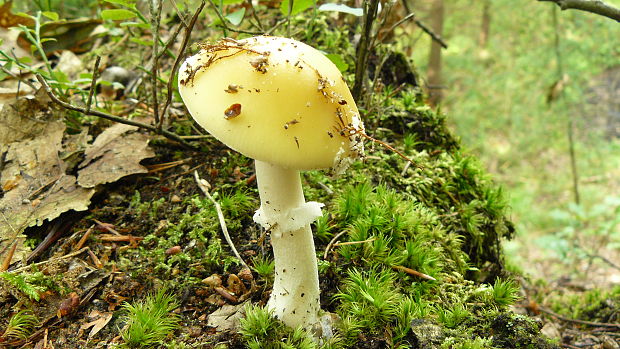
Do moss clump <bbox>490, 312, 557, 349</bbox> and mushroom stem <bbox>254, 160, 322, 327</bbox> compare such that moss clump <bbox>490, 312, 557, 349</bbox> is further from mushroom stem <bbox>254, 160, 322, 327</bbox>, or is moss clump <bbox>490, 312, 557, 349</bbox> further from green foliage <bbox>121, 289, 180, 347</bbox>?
green foliage <bbox>121, 289, 180, 347</bbox>

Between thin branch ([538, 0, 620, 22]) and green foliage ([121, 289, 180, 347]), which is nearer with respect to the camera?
green foliage ([121, 289, 180, 347])

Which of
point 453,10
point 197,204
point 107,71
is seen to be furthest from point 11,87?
point 453,10

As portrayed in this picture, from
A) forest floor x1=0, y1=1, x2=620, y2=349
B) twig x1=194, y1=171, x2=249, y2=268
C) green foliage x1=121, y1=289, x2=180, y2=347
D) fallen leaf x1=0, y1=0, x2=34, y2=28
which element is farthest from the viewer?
fallen leaf x1=0, y1=0, x2=34, y2=28

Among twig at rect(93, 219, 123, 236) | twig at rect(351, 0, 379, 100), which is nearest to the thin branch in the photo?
twig at rect(351, 0, 379, 100)

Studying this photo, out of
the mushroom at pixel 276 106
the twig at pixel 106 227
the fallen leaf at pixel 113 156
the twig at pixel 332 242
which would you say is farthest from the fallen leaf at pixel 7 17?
the twig at pixel 332 242

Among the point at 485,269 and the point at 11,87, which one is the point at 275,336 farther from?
the point at 11,87

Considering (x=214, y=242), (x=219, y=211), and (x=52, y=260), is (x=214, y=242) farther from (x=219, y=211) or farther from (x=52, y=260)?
(x=52, y=260)
